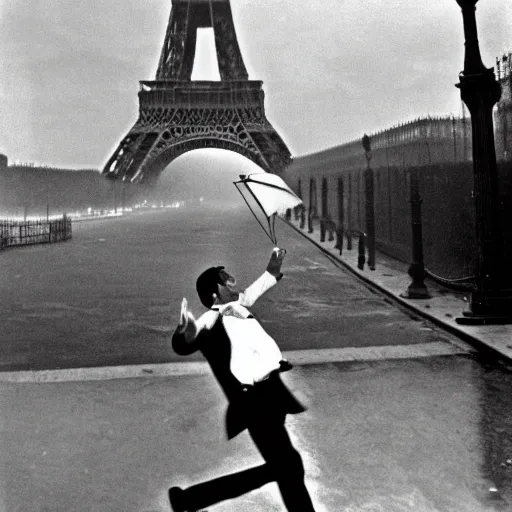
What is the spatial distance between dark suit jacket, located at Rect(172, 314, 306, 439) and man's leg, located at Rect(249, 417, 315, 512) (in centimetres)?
11

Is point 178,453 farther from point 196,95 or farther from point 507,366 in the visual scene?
point 196,95

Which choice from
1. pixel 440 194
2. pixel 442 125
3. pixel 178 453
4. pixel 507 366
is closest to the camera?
pixel 178 453

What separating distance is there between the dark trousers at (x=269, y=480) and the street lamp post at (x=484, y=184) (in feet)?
12.3

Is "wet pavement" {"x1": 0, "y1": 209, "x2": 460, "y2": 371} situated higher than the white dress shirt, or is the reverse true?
the white dress shirt

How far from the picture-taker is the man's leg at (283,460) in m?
2.77

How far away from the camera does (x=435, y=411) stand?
391cm

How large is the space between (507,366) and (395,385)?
1152mm

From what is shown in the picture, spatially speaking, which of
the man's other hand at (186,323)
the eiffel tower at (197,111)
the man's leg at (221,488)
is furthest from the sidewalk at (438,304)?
the eiffel tower at (197,111)

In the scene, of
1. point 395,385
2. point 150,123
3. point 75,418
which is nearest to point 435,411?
point 395,385

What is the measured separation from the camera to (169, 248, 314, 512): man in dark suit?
2.87 metres

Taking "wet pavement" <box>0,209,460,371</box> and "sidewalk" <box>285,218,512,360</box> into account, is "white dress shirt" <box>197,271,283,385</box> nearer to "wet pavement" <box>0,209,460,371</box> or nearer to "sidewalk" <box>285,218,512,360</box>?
"wet pavement" <box>0,209,460,371</box>

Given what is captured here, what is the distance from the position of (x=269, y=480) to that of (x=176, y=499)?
491 millimetres

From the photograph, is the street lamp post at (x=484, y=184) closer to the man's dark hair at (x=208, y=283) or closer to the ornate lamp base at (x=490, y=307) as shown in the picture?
the ornate lamp base at (x=490, y=307)

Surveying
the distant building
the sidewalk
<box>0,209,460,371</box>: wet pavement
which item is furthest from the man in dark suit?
the distant building
